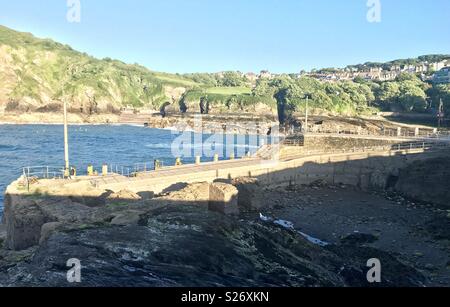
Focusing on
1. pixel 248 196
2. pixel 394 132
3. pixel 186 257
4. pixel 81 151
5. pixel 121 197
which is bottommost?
pixel 81 151

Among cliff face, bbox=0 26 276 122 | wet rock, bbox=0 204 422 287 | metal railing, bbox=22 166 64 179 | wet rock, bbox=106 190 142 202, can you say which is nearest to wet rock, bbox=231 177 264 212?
wet rock, bbox=106 190 142 202

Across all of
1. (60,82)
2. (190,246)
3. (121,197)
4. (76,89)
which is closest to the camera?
(190,246)

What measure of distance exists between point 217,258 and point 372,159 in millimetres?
35901

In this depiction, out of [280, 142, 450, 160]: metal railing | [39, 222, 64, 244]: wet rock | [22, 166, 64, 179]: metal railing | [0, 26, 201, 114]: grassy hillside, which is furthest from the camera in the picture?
[0, 26, 201, 114]: grassy hillside

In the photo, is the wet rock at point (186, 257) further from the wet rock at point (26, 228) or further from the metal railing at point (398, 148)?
the metal railing at point (398, 148)

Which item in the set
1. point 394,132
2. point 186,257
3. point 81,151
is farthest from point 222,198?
point 394,132

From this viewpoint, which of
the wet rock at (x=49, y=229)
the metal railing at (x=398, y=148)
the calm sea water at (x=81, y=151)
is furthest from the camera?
the calm sea water at (x=81, y=151)

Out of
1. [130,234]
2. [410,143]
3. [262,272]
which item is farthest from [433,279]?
[410,143]

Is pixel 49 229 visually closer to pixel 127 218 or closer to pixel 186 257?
pixel 127 218

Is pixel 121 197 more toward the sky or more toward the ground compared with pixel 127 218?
more toward the ground

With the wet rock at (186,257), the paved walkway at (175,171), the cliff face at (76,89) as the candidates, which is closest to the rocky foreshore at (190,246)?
the wet rock at (186,257)

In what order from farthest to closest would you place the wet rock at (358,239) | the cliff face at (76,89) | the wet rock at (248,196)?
the cliff face at (76,89) → the wet rock at (248,196) → the wet rock at (358,239)

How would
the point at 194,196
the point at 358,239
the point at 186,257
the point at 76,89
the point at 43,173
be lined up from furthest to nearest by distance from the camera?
the point at 76,89, the point at 43,173, the point at 358,239, the point at 194,196, the point at 186,257

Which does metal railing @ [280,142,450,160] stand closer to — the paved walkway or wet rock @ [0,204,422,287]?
the paved walkway
